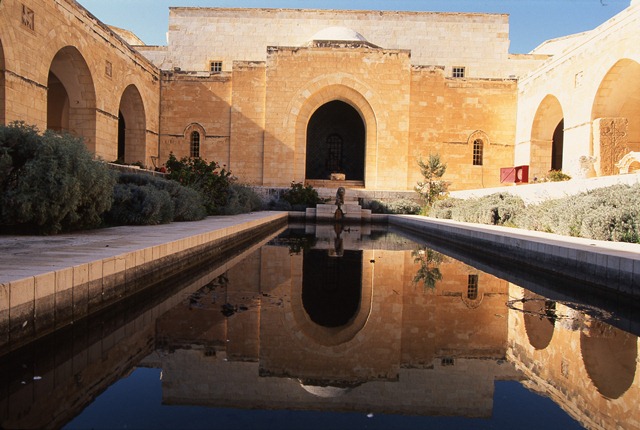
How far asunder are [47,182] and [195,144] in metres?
16.1

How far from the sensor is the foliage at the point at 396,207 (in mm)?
17578

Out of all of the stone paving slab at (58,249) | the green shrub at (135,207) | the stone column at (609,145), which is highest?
the stone column at (609,145)

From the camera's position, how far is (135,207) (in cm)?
751

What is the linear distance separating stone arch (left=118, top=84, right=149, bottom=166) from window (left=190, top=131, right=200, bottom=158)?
2127 millimetres

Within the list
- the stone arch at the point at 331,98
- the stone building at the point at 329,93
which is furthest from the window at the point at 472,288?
the stone arch at the point at 331,98

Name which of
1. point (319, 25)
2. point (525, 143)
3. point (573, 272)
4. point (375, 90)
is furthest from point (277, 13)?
point (573, 272)

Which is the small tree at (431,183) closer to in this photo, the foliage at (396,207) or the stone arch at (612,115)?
the foliage at (396,207)

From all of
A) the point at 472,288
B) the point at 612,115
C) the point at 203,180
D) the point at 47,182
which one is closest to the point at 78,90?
the point at 203,180

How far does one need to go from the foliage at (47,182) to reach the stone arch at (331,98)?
14.3 metres

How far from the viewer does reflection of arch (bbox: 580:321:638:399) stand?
253 centimetres

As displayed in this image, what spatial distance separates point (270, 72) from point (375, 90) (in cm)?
451

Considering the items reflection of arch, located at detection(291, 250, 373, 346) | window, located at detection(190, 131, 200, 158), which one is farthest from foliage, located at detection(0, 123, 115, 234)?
window, located at detection(190, 131, 200, 158)

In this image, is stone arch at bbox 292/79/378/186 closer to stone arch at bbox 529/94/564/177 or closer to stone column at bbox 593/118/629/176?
stone arch at bbox 529/94/564/177

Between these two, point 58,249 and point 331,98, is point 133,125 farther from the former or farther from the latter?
point 58,249
